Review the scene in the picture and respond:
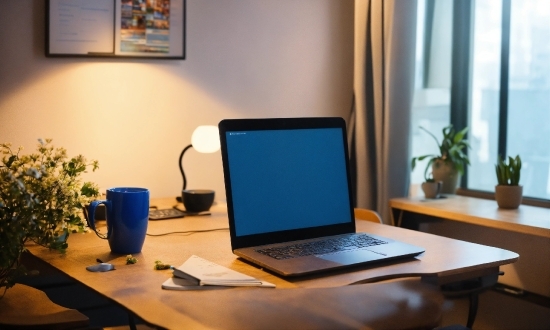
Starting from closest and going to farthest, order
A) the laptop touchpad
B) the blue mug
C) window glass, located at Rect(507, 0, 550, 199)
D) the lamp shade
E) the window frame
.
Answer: the laptop touchpad < the blue mug < the lamp shade < window glass, located at Rect(507, 0, 550, 199) < the window frame

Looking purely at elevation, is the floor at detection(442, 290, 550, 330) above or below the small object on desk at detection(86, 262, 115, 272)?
below

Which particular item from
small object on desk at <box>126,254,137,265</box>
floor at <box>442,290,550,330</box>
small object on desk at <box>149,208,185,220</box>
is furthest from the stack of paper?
floor at <box>442,290,550,330</box>

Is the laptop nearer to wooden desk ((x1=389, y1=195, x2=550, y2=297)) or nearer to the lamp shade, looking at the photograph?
the lamp shade

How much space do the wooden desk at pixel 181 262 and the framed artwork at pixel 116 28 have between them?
0.90 metres

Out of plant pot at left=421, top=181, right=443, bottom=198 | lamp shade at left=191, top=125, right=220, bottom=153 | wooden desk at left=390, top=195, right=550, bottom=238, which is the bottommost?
wooden desk at left=390, top=195, right=550, bottom=238

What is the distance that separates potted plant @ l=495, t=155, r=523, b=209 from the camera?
106 inches

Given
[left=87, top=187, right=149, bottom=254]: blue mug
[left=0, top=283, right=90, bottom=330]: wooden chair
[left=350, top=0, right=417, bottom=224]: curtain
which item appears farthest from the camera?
[left=350, top=0, right=417, bottom=224]: curtain

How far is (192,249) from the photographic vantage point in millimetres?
1728

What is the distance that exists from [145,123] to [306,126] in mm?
1102

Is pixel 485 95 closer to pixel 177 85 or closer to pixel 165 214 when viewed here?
pixel 177 85

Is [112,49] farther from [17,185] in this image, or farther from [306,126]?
[17,185]

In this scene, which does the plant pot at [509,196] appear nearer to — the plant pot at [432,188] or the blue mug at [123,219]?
the plant pot at [432,188]

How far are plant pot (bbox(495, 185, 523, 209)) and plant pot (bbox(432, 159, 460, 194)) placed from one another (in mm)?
359

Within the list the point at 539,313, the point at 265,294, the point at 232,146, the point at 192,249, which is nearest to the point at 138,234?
the point at 192,249
